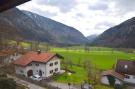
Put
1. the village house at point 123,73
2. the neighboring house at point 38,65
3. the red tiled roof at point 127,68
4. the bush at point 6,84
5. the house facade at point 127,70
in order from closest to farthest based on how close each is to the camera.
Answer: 1. the bush at point 6,84
2. the village house at point 123,73
3. the neighboring house at point 38,65
4. the house facade at point 127,70
5. the red tiled roof at point 127,68

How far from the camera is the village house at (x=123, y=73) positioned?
55.3 meters

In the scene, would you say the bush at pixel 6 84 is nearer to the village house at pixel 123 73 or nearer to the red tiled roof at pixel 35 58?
the red tiled roof at pixel 35 58

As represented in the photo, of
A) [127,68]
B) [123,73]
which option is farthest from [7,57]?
[127,68]

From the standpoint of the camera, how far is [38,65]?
57094 millimetres

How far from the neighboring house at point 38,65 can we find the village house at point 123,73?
10.7 metres

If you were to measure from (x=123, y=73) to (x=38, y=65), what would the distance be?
1835 centimetres

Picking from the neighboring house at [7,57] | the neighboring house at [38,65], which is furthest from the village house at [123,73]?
the neighboring house at [7,57]

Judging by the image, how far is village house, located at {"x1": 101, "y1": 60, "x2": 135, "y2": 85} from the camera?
181ft

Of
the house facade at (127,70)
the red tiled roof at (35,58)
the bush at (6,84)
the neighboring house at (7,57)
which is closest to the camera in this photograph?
the bush at (6,84)

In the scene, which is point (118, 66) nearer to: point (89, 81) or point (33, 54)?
point (89, 81)

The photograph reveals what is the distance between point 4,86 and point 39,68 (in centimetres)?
2223

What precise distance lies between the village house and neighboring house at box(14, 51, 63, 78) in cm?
1073

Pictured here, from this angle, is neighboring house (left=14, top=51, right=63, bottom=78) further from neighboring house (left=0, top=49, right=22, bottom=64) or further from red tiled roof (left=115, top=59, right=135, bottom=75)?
red tiled roof (left=115, top=59, right=135, bottom=75)

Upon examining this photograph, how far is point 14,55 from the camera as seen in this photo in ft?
221
